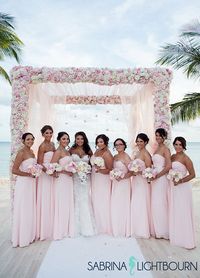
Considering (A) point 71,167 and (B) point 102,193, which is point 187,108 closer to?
(B) point 102,193

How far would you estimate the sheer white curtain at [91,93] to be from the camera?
21.0ft

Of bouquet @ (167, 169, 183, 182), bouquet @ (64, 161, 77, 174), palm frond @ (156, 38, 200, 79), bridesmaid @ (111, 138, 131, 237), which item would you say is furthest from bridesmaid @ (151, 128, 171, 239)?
palm frond @ (156, 38, 200, 79)

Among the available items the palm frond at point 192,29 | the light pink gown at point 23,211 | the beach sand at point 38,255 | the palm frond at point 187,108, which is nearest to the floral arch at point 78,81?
the light pink gown at point 23,211

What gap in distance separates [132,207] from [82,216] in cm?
102

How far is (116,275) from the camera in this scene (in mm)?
3941

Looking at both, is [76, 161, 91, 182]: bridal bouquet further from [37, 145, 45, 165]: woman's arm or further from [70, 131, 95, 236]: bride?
[37, 145, 45, 165]: woman's arm

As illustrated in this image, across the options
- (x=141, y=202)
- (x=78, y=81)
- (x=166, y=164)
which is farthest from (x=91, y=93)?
(x=141, y=202)

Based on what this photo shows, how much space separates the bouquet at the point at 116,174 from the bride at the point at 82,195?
0.56 metres

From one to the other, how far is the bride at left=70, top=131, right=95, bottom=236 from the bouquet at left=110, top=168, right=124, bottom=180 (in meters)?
0.56

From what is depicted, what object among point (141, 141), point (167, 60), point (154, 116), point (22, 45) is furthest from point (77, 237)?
point (22, 45)

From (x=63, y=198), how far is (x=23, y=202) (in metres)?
0.77

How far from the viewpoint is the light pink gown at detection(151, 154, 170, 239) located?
17.9 feet

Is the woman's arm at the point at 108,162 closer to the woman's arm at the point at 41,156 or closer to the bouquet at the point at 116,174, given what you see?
the bouquet at the point at 116,174

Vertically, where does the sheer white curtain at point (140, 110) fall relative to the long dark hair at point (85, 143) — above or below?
above
